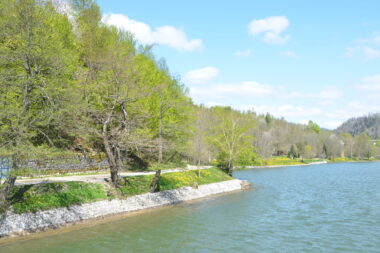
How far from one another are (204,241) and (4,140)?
1519cm

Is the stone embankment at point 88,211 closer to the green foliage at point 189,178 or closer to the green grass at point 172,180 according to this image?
the green grass at point 172,180

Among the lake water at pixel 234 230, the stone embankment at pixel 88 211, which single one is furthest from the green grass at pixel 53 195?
the lake water at pixel 234 230

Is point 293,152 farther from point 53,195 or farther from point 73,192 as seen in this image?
point 53,195

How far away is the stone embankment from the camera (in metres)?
22.1

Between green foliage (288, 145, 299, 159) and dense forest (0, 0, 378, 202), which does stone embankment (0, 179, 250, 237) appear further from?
green foliage (288, 145, 299, 159)

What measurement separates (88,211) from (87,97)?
10640 mm

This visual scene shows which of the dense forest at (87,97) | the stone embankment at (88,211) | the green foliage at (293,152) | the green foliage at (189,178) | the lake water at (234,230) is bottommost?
the lake water at (234,230)

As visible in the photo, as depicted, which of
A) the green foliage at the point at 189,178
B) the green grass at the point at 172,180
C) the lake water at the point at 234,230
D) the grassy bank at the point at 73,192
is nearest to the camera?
the lake water at the point at 234,230

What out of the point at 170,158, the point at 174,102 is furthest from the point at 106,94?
the point at 170,158

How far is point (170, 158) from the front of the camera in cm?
3691

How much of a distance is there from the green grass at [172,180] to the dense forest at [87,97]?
2.23 metres

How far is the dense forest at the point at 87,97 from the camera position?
881 inches

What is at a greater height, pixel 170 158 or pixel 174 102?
pixel 174 102

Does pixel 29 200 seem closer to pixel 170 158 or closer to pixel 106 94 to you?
pixel 106 94
